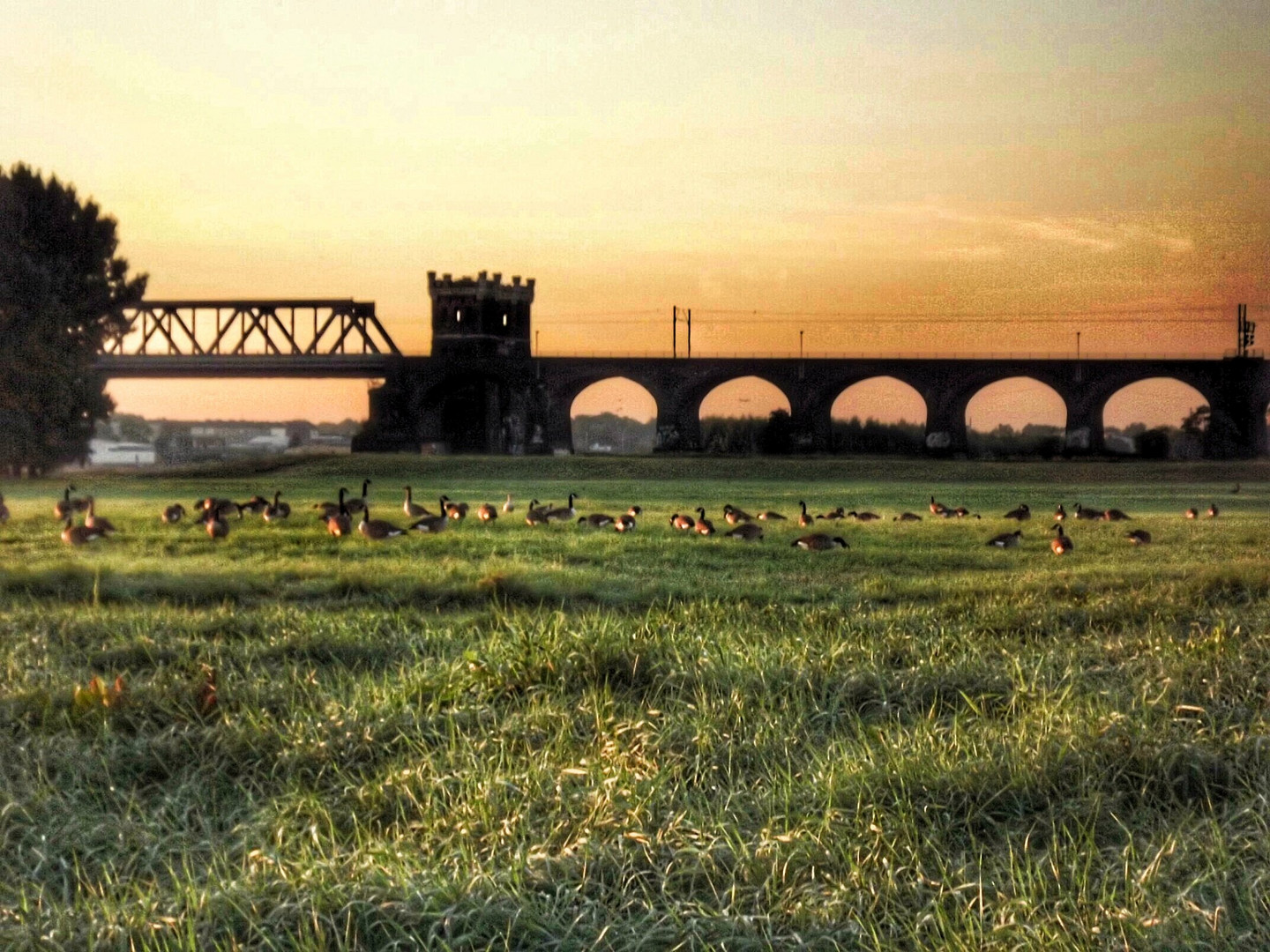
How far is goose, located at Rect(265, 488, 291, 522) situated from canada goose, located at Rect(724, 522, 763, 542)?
1980 mm

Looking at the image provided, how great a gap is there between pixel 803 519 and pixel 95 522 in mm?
3176

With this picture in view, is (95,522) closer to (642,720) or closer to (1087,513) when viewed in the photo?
(642,720)

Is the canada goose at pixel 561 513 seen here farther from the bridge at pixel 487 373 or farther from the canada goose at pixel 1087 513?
the canada goose at pixel 1087 513

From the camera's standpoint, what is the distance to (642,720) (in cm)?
320

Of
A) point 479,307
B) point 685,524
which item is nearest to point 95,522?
point 479,307

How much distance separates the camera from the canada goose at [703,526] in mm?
4969

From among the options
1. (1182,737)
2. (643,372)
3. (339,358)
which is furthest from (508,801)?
(643,372)

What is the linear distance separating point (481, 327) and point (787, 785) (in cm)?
289

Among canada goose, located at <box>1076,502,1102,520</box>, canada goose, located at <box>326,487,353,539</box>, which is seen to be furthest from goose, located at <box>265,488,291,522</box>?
canada goose, located at <box>1076,502,1102,520</box>

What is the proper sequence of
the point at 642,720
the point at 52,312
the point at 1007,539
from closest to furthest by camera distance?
the point at 642,720
the point at 1007,539
the point at 52,312

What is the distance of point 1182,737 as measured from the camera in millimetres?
3059

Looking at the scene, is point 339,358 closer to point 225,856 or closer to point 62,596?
point 62,596

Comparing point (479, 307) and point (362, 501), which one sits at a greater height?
point (479, 307)

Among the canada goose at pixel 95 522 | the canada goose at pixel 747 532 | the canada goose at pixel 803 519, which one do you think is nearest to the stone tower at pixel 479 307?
the canada goose at pixel 747 532
